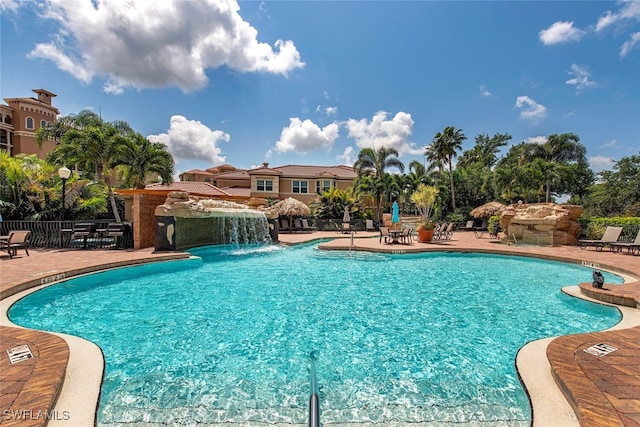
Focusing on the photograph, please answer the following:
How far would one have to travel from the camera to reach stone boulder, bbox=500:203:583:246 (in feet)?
48.2

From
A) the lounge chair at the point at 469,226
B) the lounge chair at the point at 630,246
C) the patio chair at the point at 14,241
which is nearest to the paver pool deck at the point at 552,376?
the patio chair at the point at 14,241

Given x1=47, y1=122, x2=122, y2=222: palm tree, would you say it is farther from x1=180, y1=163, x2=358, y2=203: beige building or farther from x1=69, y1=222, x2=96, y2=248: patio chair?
x1=180, y1=163, x2=358, y2=203: beige building

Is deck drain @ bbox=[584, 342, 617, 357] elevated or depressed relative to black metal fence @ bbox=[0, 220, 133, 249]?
depressed

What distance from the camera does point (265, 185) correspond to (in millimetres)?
36750

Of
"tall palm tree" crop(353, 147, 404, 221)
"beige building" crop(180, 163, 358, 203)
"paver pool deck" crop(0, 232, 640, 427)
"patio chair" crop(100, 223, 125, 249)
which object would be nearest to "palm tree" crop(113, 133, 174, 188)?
"patio chair" crop(100, 223, 125, 249)

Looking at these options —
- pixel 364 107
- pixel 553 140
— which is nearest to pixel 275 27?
pixel 364 107

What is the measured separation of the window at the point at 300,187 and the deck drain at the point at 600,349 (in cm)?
3458

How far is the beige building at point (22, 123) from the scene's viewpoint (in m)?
A: 41.5

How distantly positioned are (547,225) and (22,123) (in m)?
61.7

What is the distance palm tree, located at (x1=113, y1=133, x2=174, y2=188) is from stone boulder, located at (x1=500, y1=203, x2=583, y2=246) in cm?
2148

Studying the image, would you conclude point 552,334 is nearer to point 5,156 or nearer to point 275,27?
point 275,27

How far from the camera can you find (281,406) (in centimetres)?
303

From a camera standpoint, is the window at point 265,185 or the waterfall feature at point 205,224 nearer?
the waterfall feature at point 205,224

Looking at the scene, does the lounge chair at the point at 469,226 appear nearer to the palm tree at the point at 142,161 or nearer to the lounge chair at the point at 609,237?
the lounge chair at the point at 609,237
